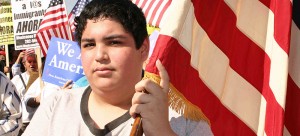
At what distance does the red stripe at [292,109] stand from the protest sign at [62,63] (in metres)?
3.75

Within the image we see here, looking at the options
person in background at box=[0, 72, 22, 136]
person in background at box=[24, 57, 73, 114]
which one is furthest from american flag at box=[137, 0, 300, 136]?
person in background at box=[24, 57, 73, 114]

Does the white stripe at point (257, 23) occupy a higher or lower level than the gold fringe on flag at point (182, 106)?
higher

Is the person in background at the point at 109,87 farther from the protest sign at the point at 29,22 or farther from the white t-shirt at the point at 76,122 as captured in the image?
the protest sign at the point at 29,22

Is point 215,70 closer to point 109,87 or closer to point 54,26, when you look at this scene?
point 109,87

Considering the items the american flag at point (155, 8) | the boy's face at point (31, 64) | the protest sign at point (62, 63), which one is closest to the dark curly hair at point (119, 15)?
the american flag at point (155, 8)

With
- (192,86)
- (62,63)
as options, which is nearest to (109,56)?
(192,86)

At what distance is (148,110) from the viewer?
177 cm

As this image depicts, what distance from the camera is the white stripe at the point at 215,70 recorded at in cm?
207

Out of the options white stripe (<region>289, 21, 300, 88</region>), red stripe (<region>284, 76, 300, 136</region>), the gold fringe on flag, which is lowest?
red stripe (<region>284, 76, 300, 136</region>)

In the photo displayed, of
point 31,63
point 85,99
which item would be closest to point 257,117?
point 85,99

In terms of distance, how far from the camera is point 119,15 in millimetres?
2061

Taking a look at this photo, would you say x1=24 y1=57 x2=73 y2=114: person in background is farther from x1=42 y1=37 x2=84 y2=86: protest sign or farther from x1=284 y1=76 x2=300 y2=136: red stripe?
x1=284 y1=76 x2=300 y2=136: red stripe

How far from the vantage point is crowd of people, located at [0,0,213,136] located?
180 cm

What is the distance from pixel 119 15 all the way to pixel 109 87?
274 millimetres
